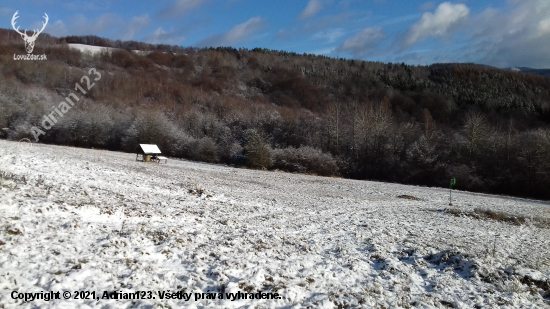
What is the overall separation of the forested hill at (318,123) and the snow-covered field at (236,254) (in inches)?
1332

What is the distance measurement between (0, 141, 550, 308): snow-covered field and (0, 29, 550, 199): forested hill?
33.8m

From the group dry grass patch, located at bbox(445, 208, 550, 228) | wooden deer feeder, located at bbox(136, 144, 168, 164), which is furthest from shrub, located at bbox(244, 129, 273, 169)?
dry grass patch, located at bbox(445, 208, 550, 228)

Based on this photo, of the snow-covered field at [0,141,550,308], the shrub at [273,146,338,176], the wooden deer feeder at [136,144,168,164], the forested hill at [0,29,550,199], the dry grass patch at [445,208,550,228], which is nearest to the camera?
the snow-covered field at [0,141,550,308]

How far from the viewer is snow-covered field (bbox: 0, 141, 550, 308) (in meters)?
7.26

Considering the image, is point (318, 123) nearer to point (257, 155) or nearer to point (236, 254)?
point (257, 155)

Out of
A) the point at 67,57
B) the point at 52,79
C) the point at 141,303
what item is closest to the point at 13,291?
the point at 141,303

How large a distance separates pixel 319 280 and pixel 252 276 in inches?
64.9

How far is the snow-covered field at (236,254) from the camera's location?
286 inches

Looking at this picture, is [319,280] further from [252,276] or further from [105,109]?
[105,109]

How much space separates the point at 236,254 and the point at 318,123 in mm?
56016

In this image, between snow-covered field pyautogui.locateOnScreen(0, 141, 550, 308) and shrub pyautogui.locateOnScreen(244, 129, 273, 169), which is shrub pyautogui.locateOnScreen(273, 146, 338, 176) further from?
snow-covered field pyautogui.locateOnScreen(0, 141, 550, 308)

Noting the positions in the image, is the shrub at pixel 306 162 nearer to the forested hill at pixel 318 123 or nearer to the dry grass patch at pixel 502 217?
the forested hill at pixel 318 123

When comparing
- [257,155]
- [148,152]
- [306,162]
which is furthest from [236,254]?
[306,162]

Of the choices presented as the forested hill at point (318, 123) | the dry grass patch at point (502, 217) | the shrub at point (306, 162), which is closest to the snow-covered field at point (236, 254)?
the dry grass patch at point (502, 217)
